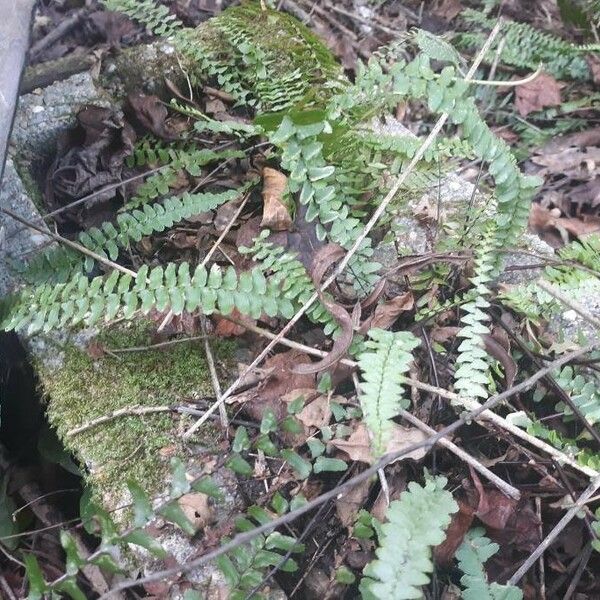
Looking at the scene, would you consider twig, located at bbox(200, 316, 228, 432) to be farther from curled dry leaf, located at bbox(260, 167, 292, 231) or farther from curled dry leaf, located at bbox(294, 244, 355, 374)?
curled dry leaf, located at bbox(260, 167, 292, 231)

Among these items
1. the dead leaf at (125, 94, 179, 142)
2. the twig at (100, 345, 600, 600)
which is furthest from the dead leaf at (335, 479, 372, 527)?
the dead leaf at (125, 94, 179, 142)

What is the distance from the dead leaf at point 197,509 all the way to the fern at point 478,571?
0.66 m

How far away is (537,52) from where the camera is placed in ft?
12.6

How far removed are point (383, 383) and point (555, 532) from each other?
1.98 feet

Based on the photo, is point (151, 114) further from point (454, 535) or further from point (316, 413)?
Result: point (454, 535)

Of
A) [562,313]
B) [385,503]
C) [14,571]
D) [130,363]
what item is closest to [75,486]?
[14,571]

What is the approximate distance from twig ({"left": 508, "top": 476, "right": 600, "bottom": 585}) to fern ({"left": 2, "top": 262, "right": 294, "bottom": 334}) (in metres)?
0.89

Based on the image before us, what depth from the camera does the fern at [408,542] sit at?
1.33 m

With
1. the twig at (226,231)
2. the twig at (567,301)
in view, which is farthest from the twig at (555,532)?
the twig at (226,231)

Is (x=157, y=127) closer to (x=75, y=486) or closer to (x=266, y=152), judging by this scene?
(x=266, y=152)

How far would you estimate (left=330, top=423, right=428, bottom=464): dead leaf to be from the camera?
5.82ft

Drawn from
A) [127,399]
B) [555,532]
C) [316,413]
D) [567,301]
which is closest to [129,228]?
[127,399]

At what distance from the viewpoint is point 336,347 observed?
74.9 inches

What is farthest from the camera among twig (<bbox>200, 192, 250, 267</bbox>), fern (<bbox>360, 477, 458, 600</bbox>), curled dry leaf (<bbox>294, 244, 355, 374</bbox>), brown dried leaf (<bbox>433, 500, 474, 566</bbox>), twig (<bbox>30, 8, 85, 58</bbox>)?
twig (<bbox>30, 8, 85, 58</bbox>)
